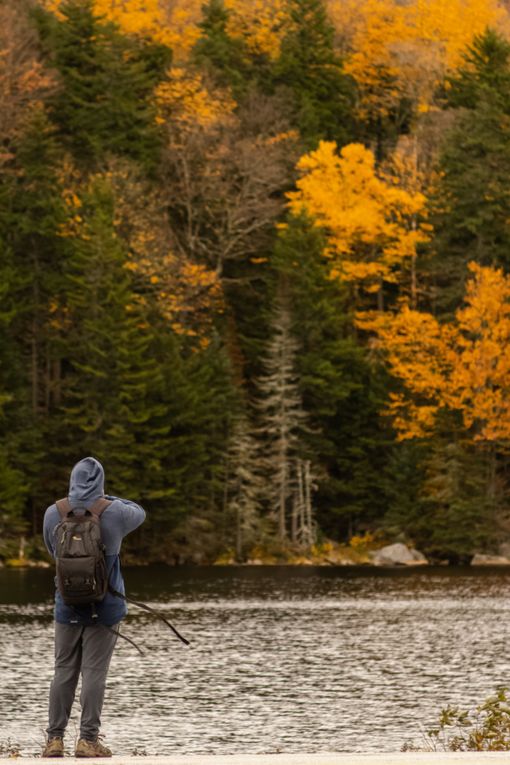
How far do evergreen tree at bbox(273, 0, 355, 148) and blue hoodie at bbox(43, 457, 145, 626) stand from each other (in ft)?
252

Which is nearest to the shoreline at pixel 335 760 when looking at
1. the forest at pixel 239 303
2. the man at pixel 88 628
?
the man at pixel 88 628

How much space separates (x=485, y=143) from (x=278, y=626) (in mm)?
37153

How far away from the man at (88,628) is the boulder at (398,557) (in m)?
55.3

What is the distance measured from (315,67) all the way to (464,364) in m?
27.6

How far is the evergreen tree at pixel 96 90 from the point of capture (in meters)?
77.9

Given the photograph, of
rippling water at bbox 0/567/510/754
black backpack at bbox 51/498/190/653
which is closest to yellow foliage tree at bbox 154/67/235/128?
rippling water at bbox 0/567/510/754

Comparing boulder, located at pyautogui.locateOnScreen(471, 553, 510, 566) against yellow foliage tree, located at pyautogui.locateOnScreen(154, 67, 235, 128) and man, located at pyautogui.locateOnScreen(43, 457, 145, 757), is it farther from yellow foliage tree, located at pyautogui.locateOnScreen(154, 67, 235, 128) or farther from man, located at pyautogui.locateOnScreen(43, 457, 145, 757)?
man, located at pyautogui.locateOnScreen(43, 457, 145, 757)

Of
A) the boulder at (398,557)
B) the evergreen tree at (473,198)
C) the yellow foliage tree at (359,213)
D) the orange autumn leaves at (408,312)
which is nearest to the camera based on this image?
the orange autumn leaves at (408,312)

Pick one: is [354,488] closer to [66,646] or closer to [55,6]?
[55,6]

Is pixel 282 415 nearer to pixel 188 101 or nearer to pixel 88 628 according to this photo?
pixel 188 101

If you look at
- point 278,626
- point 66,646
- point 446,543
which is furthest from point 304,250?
point 66,646

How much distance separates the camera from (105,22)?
8400 centimetres

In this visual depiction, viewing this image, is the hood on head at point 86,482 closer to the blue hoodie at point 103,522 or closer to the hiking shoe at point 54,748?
the blue hoodie at point 103,522

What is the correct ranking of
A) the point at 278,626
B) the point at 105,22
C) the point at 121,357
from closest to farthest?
the point at 278,626
the point at 121,357
the point at 105,22
